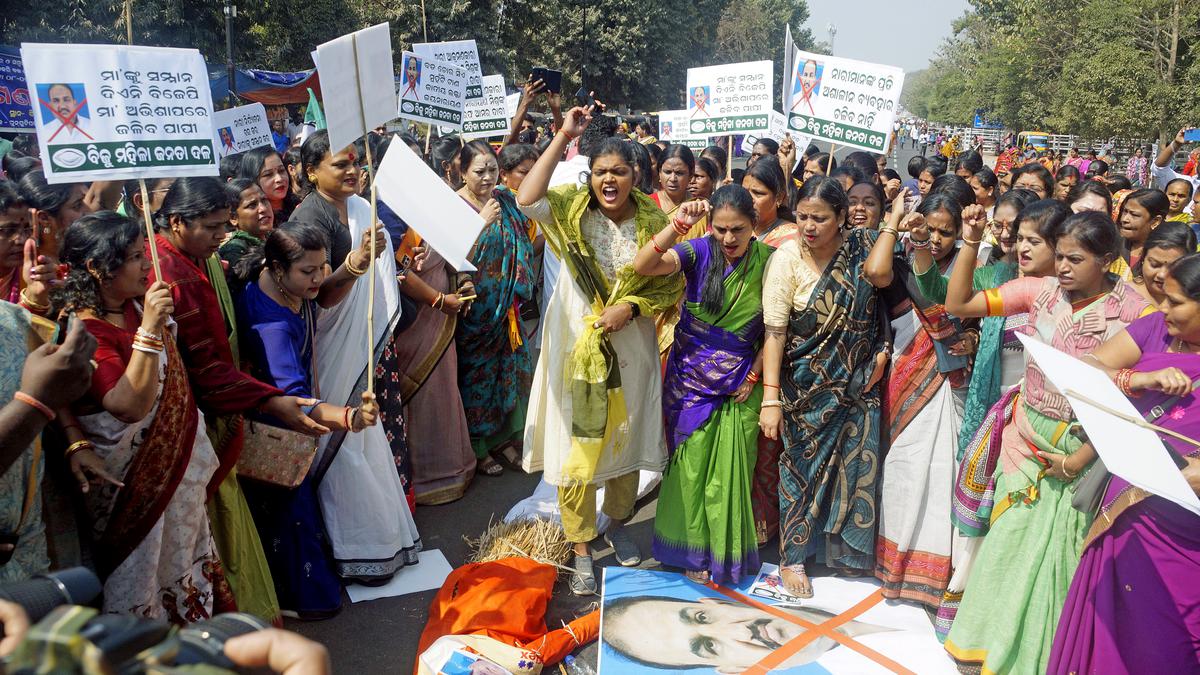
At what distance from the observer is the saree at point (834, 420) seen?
11.6 feet

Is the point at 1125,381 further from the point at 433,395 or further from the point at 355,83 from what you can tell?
the point at 433,395

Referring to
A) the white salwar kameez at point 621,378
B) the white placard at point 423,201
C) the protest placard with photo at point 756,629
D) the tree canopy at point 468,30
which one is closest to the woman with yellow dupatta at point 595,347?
the white salwar kameez at point 621,378

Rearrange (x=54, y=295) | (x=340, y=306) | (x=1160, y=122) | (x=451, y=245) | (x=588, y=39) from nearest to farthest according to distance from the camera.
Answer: (x=54, y=295)
(x=451, y=245)
(x=340, y=306)
(x=1160, y=122)
(x=588, y=39)

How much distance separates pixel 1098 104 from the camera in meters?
20.0

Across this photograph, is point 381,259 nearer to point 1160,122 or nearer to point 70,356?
point 70,356

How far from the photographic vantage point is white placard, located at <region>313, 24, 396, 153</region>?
9.92 ft

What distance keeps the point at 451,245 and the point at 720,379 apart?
4.04ft

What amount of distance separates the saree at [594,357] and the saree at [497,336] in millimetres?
1078

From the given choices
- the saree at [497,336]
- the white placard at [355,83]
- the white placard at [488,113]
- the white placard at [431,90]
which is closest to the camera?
the white placard at [355,83]

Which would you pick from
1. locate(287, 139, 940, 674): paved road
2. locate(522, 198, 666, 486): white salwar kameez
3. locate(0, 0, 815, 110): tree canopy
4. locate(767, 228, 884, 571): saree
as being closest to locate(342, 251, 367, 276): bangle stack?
locate(522, 198, 666, 486): white salwar kameez

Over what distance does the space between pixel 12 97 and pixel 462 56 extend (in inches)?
168

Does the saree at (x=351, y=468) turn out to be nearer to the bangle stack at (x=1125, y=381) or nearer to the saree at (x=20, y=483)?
the saree at (x=20, y=483)

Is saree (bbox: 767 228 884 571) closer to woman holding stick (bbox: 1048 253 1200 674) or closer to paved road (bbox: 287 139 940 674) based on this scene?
paved road (bbox: 287 139 940 674)

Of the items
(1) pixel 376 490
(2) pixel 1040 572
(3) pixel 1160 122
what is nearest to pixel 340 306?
(1) pixel 376 490
